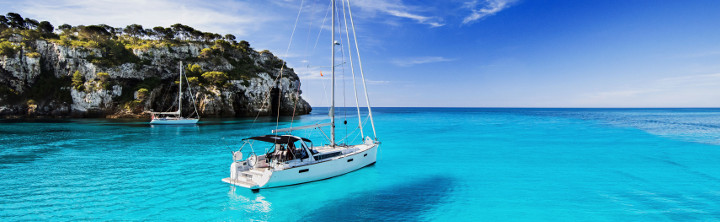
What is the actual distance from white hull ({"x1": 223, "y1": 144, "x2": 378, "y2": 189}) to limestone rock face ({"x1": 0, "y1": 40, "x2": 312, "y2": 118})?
148 feet

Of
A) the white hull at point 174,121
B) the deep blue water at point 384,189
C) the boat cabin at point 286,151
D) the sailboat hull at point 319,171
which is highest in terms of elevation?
the boat cabin at point 286,151

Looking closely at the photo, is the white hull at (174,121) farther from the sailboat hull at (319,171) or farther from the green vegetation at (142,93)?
the sailboat hull at (319,171)

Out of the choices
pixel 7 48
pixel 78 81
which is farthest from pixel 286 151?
pixel 7 48

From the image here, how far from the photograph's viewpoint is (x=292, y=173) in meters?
13.4

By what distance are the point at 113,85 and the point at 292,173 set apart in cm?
7578

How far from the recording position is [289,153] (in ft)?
46.3

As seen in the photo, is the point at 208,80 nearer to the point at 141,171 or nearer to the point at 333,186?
the point at 141,171

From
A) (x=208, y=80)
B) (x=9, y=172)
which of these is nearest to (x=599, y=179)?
(x=9, y=172)

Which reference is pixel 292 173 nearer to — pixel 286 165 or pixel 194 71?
pixel 286 165

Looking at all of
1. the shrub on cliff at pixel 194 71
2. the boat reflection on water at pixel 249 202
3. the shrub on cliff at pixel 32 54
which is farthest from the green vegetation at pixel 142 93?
the boat reflection on water at pixel 249 202

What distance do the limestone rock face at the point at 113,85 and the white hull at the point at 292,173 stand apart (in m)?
45.1

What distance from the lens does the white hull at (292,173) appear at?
12796mm

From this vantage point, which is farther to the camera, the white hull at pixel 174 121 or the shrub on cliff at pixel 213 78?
the shrub on cliff at pixel 213 78

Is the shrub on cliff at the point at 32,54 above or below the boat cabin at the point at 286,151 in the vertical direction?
above
